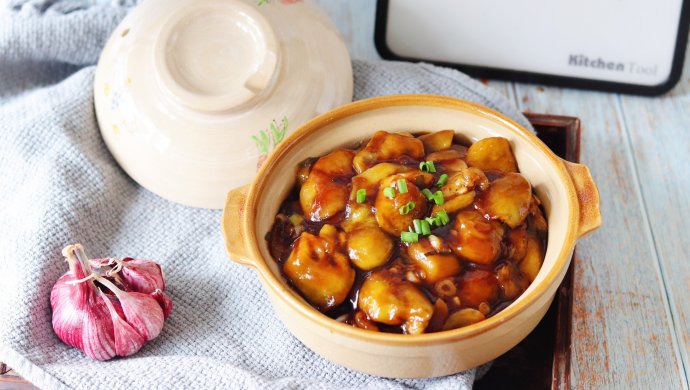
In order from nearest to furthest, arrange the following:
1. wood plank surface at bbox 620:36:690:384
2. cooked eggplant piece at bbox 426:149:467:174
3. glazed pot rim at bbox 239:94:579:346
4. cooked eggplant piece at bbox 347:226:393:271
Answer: glazed pot rim at bbox 239:94:579:346
cooked eggplant piece at bbox 347:226:393:271
cooked eggplant piece at bbox 426:149:467:174
wood plank surface at bbox 620:36:690:384

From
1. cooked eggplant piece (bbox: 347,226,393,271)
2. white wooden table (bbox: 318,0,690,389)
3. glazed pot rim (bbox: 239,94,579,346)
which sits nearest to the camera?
glazed pot rim (bbox: 239,94,579,346)

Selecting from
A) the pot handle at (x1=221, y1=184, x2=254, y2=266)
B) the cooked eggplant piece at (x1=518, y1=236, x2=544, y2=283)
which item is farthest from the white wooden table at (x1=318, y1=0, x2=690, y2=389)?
the pot handle at (x1=221, y1=184, x2=254, y2=266)

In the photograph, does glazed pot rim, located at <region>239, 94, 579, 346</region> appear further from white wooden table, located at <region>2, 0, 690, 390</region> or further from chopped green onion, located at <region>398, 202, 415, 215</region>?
white wooden table, located at <region>2, 0, 690, 390</region>

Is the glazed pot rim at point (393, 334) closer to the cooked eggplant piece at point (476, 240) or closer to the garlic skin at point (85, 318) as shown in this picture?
the cooked eggplant piece at point (476, 240)

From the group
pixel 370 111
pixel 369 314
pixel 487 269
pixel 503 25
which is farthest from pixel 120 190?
pixel 503 25

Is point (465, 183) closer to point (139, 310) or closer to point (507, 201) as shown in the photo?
point (507, 201)

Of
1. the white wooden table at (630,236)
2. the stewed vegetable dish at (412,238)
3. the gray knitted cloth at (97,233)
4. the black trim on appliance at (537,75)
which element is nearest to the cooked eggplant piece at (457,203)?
the stewed vegetable dish at (412,238)

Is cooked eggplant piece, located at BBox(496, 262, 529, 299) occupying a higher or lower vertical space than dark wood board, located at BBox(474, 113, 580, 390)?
higher

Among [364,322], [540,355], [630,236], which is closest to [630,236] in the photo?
[630,236]
